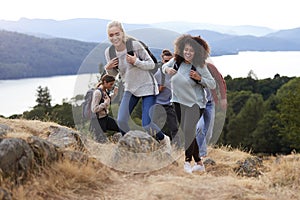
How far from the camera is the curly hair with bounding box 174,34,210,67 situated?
566 cm

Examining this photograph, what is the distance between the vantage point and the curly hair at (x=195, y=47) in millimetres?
5660

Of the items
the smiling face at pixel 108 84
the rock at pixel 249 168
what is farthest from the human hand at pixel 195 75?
the rock at pixel 249 168

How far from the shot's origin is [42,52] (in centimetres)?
13325

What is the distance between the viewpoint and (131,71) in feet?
19.3

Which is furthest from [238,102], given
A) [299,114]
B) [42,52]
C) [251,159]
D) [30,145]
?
[42,52]

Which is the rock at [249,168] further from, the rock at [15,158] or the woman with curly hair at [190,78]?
the rock at [15,158]

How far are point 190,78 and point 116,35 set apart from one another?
122 cm

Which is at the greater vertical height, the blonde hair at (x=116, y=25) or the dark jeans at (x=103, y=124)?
the blonde hair at (x=116, y=25)

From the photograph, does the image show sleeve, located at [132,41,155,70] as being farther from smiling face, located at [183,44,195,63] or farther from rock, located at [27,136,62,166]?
rock, located at [27,136,62,166]

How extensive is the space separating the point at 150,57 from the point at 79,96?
4.63ft

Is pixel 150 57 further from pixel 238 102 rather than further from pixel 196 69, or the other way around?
pixel 238 102

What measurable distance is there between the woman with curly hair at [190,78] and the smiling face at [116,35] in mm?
789

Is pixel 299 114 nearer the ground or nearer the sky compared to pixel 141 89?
nearer the ground

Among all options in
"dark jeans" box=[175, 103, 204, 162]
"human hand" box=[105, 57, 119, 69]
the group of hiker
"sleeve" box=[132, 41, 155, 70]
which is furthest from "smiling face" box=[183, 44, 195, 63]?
"human hand" box=[105, 57, 119, 69]
